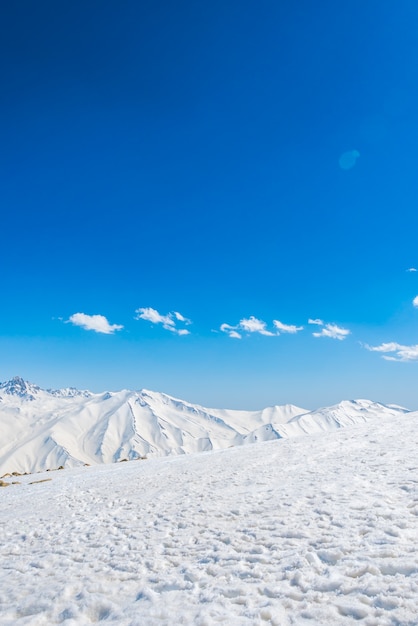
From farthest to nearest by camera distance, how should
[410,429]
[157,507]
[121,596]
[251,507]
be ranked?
[410,429] → [157,507] → [251,507] → [121,596]

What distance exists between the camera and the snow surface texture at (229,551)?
655cm

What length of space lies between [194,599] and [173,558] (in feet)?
7.38

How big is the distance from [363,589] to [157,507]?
9.39m

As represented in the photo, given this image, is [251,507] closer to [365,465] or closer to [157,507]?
[157,507]

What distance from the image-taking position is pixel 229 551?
9.11 metres

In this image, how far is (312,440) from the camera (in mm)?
26406

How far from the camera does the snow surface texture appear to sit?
21.5 feet

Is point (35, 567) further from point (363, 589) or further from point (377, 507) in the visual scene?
point (377, 507)

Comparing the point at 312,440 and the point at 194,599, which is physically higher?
the point at 312,440

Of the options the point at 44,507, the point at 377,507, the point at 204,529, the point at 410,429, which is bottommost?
the point at 44,507

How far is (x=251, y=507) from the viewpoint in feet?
40.9

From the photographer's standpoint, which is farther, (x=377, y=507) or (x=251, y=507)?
(x=251, y=507)

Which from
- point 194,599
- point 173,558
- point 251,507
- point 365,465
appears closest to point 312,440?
point 365,465

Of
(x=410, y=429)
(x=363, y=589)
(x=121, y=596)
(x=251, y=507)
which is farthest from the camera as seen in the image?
(x=410, y=429)
